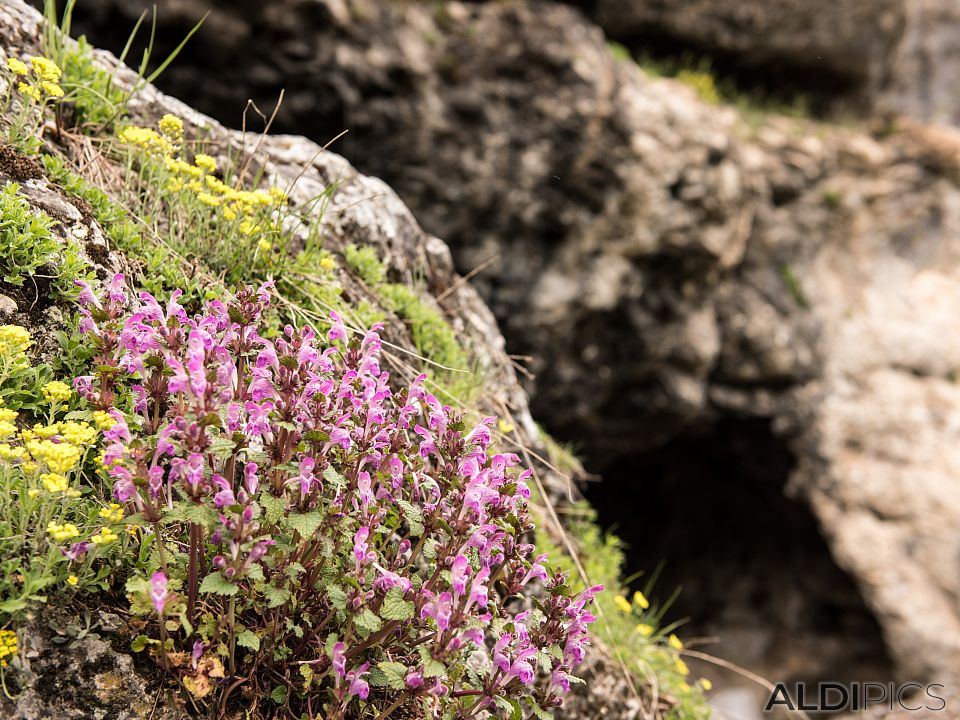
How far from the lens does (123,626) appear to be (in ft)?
5.52

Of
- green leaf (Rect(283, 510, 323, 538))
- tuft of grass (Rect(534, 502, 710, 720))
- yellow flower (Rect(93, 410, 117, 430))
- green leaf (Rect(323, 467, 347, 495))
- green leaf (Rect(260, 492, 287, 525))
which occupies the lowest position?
tuft of grass (Rect(534, 502, 710, 720))

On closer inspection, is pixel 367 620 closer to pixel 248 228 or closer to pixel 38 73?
pixel 248 228

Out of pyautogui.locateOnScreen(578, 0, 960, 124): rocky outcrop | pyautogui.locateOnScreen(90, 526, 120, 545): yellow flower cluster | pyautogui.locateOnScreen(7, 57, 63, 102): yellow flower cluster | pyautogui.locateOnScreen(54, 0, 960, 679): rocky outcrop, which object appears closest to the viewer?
pyautogui.locateOnScreen(90, 526, 120, 545): yellow flower cluster

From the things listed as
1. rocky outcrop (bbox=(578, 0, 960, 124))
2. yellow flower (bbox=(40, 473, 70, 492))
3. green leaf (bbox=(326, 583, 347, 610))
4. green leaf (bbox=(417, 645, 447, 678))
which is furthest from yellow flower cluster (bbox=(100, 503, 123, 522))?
rocky outcrop (bbox=(578, 0, 960, 124))

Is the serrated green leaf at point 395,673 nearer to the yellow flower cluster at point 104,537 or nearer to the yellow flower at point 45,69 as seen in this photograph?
the yellow flower cluster at point 104,537

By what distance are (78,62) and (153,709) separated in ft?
7.89

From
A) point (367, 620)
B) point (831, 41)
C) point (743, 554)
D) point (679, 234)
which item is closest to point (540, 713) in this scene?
point (367, 620)

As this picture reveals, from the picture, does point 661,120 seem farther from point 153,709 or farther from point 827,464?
point 153,709

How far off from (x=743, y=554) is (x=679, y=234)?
13.6ft

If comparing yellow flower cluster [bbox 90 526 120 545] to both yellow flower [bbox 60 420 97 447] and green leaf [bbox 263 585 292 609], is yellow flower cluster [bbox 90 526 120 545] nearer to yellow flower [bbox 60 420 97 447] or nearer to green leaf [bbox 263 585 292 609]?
yellow flower [bbox 60 420 97 447]

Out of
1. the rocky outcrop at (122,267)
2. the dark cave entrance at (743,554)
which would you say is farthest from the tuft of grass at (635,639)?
the dark cave entrance at (743,554)

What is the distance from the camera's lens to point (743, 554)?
912 cm

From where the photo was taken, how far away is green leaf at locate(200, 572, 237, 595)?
1482 millimetres

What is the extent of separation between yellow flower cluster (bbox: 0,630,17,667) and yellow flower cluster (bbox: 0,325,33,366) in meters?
0.61
